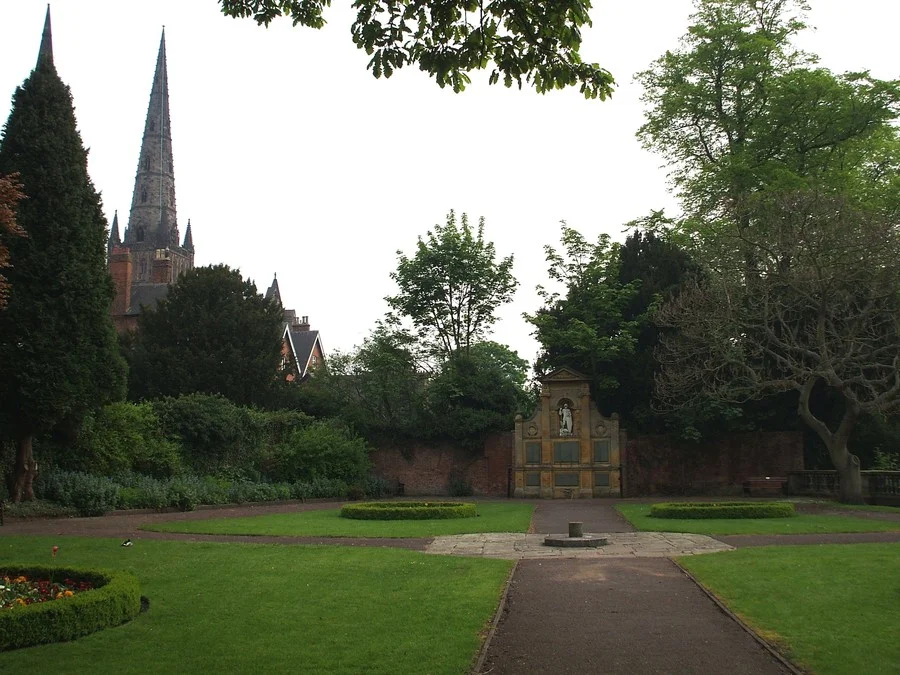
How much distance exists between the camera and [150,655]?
732cm

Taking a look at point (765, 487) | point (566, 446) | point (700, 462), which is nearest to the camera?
point (765, 487)

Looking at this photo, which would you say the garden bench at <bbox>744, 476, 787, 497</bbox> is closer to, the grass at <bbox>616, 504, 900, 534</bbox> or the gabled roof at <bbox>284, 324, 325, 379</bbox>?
the grass at <bbox>616, 504, 900, 534</bbox>

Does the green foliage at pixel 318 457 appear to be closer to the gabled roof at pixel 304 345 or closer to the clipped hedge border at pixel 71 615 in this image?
the clipped hedge border at pixel 71 615

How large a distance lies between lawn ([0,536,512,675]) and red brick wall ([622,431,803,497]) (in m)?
22.2

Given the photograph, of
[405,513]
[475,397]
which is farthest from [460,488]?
[405,513]

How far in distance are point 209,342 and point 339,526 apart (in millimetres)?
24301

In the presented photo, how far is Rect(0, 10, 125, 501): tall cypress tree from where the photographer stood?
2064 centimetres

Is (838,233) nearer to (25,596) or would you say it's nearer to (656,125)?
(656,125)

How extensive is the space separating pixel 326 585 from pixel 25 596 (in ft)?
12.1

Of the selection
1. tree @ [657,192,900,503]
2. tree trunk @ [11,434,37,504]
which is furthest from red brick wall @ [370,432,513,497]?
tree trunk @ [11,434,37,504]

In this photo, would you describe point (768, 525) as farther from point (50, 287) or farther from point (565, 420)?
point (50, 287)

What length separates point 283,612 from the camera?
9.04 m

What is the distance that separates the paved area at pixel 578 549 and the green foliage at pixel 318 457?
15.3 metres

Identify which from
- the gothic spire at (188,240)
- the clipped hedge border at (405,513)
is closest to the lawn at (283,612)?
the clipped hedge border at (405,513)
